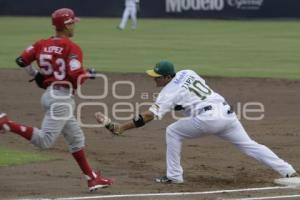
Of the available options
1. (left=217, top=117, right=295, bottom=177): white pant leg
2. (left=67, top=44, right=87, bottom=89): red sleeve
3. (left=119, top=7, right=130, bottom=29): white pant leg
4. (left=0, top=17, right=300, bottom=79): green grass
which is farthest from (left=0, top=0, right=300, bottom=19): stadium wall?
(left=67, top=44, right=87, bottom=89): red sleeve

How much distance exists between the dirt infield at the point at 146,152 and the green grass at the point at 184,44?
2.59 metres

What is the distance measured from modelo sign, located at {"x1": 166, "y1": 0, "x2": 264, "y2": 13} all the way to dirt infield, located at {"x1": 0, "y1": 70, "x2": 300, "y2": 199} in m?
20.7

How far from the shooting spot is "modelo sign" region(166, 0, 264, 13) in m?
37.6

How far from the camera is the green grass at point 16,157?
33.6 feet

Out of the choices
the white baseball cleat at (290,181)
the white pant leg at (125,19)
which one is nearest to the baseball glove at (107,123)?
the white baseball cleat at (290,181)

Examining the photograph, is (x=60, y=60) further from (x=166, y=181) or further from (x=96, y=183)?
(x=166, y=181)

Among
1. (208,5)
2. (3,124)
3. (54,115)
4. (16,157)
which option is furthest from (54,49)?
(208,5)

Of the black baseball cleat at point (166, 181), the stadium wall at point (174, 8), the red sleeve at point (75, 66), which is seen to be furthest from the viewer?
the stadium wall at point (174, 8)

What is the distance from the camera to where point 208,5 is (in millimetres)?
38250

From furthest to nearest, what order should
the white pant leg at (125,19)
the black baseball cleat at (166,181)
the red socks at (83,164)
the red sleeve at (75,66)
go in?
the white pant leg at (125,19), the black baseball cleat at (166,181), the red socks at (83,164), the red sleeve at (75,66)

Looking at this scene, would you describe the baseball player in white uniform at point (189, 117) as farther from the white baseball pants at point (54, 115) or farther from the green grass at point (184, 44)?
the green grass at point (184, 44)

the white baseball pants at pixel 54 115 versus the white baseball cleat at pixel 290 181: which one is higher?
the white baseball pants at pixel 54 115

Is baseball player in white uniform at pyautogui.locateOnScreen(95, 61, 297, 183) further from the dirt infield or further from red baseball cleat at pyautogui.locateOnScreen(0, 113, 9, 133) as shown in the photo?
red baseball cleat at pyautogui.locateOnScreen(0, 113, 9, 133)

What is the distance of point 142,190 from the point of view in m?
8.69
